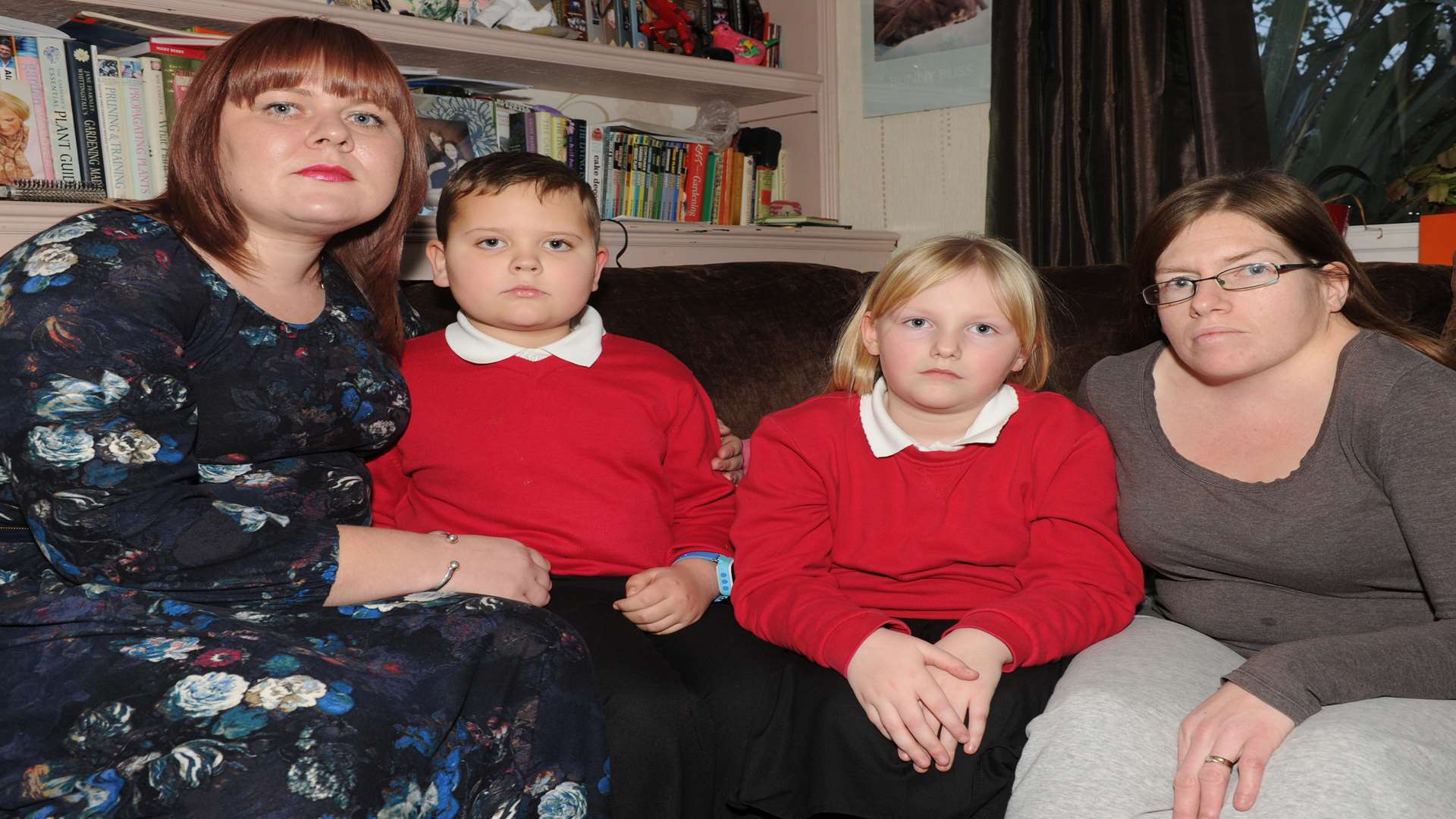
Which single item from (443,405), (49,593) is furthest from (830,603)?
(49,593)

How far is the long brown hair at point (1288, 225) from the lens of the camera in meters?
1.33

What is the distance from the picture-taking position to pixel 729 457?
1.69 meters

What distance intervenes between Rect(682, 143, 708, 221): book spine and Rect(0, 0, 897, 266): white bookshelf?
0.16 meters

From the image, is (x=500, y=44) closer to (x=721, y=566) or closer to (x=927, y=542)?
(x=721, y=566)

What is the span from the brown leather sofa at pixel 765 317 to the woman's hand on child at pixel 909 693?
0.73 m

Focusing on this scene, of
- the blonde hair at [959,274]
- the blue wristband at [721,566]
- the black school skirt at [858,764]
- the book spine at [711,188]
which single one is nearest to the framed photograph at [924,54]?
the book spine at [711,188]

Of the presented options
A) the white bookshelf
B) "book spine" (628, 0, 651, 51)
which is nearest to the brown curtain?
the white bookshelf

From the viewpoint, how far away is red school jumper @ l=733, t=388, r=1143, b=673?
139cm

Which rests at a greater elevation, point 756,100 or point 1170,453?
point 756,100

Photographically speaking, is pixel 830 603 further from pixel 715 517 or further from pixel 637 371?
pixel 637 371

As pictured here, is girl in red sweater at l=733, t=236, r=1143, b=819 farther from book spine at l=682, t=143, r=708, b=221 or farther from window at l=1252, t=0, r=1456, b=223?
window at l=1252, t=0, r=1456, b=223

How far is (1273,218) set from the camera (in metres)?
1.33

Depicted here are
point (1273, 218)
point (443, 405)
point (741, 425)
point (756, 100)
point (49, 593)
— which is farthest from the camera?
point (756, 100)

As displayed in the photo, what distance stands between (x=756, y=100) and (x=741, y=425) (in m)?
1.44
